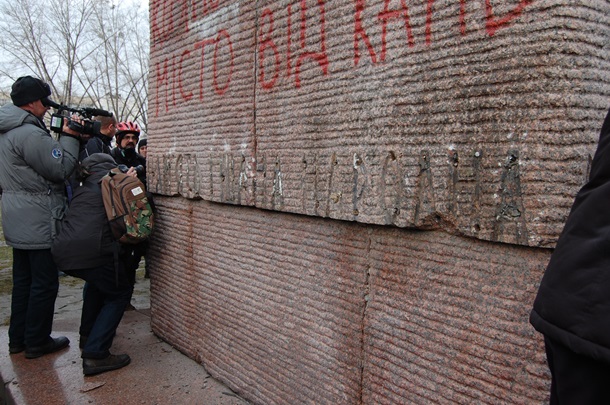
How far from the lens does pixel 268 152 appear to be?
2.60 meters

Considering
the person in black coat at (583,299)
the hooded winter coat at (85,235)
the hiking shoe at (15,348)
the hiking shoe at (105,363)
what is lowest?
the hiking shoe at (15,348)

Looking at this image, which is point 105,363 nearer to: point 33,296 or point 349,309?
point 33,296

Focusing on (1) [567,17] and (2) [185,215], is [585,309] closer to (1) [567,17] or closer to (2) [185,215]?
(1) [567,17]

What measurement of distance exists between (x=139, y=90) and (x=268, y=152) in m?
14.6

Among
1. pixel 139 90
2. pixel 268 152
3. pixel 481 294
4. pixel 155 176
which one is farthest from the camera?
pixel 139 90

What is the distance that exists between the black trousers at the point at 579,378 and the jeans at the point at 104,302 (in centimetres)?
303

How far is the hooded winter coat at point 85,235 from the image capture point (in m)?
3.25

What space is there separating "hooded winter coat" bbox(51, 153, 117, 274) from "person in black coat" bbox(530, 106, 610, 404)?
2.94 metres

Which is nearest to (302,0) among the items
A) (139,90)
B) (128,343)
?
(128,343)

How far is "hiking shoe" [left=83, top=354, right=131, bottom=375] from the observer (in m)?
3.31

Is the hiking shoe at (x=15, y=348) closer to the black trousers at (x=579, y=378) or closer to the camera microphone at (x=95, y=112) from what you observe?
the camera microphone at (x=95, y=112)

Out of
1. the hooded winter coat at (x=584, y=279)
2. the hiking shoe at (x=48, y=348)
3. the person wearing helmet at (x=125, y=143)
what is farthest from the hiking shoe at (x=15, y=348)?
the hooded winter coat at (x=584, y=279)

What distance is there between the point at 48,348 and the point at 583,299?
3.79 metres

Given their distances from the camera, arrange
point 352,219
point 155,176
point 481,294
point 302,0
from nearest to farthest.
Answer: point 481,294
point 352,219
point 302,0
point 155,176
